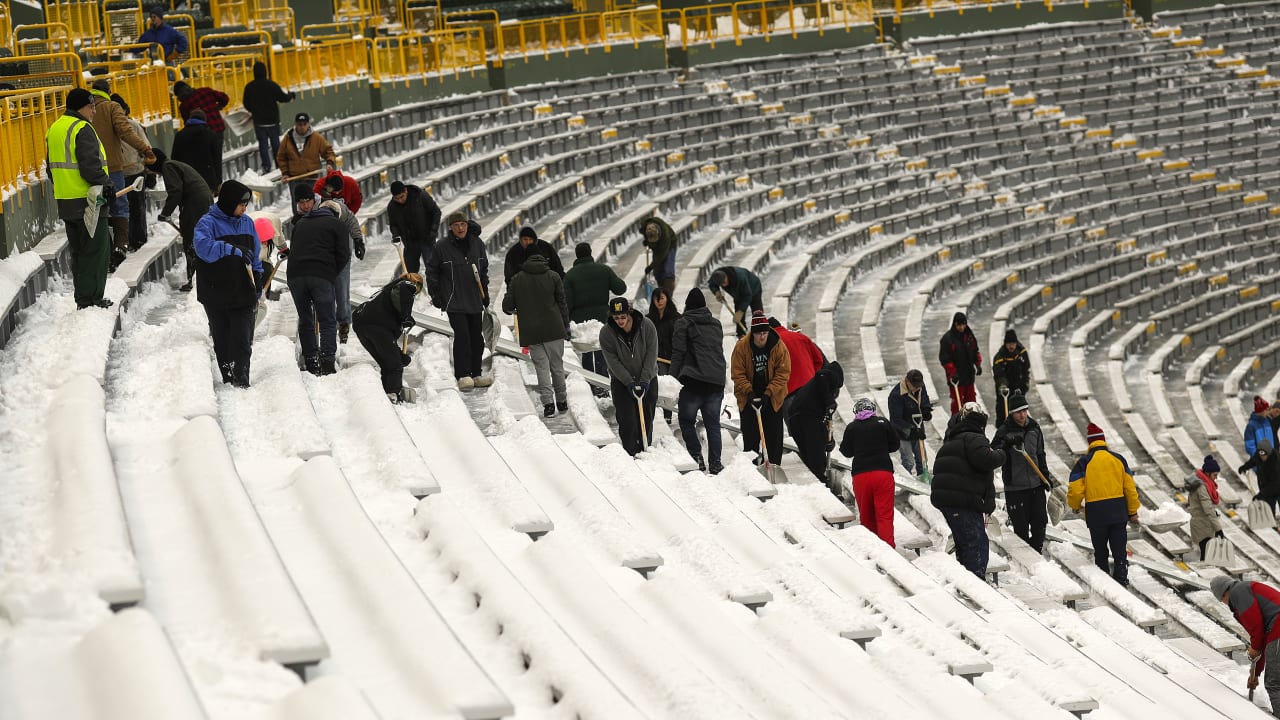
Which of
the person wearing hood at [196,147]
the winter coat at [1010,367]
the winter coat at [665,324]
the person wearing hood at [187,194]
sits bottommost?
the winter coat at [1010,367]

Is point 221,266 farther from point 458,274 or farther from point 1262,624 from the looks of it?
point 1262,624

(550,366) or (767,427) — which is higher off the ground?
(550,366)

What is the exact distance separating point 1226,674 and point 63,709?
781cm

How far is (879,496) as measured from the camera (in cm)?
1063

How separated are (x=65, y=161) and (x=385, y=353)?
265cm

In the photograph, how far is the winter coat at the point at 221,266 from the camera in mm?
9602

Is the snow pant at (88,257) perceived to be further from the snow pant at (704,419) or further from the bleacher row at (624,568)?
the snow pant at (704,419)

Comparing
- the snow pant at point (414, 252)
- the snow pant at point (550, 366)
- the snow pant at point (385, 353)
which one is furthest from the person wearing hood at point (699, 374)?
the snow pant at point (414, 252)

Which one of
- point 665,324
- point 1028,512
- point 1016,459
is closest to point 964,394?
point 1028,512

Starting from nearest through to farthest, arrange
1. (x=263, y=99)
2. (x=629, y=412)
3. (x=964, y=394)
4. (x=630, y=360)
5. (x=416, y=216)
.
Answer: (x=630, y=360) < (x=629, y=412) < (x=416, y=216) < (x=964, y=394) < (x=263, y=99)

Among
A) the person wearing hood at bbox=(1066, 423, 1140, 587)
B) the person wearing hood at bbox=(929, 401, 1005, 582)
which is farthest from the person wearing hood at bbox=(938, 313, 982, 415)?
the person wearing hood at bbox=(929, 401, 1005, 582)

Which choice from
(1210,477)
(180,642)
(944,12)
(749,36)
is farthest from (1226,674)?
(944,12)

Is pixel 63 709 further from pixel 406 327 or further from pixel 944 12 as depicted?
pixel 944 12

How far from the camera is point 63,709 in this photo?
480 centimetres
